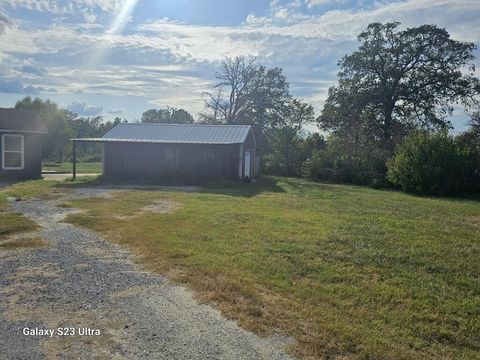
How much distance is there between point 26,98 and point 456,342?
166 feet

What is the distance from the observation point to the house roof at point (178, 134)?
2228cm

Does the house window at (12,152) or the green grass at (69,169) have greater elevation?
the house window at (12,152)

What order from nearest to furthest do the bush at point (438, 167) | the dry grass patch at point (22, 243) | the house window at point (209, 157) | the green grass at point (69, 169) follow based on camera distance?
the dry grass patch at point (22, 243) < the bush at point (438, 167) < the house window at point (209, 157) < the green grass at point (69, 169)

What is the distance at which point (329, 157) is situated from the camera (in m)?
26.8

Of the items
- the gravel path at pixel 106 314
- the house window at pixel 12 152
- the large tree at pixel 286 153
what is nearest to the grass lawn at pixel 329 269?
the gravel path at pixel 106 314

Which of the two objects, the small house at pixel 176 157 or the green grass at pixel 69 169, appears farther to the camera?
the green grass at pixel 69 169

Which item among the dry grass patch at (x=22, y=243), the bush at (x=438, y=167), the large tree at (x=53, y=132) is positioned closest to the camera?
the dry grass patch at (x=22, y=243)

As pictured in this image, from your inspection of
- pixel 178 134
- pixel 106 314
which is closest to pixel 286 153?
pixel 178 134

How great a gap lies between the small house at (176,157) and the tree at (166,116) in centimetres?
3305

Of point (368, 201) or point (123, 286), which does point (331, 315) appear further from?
point (368, 201)

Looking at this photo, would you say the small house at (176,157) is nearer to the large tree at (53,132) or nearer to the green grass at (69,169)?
the green grass at (69,169)

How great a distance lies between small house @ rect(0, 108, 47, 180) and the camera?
18.9 m

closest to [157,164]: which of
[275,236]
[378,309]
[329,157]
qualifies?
[329,157]

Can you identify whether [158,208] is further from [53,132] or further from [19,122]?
[53,132]
